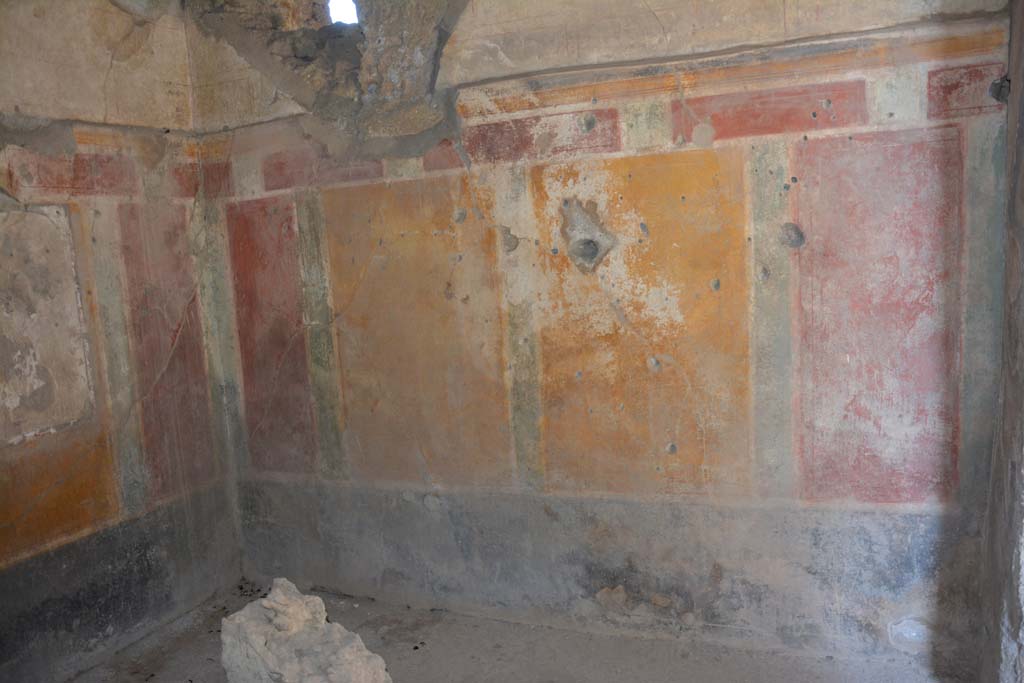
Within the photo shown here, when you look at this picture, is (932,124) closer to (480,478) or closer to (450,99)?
(450,99)

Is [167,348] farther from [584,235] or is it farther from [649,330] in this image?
[649,330]

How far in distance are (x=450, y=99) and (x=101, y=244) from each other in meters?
1.72

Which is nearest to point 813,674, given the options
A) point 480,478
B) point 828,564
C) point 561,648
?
point 828,564

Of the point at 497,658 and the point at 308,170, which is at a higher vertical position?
the point at 308,170

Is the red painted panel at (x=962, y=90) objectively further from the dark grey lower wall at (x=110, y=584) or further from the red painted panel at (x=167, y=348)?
the dark grey lower wall at (x=110, y=584)

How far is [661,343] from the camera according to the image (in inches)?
127

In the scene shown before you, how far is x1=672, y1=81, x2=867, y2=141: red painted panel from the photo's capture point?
2865 mm

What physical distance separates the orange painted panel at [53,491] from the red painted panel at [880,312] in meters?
3.03

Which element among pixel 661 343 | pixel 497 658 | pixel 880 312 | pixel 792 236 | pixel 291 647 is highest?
pixel 792 236

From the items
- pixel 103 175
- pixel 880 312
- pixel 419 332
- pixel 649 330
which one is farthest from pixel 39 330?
pixel 880 312

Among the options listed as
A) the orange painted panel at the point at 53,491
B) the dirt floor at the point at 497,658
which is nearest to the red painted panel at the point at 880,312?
the dirt floor at the point at 497,658

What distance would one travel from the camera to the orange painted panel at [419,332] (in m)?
3.53

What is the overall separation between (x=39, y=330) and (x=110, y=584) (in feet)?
3.91

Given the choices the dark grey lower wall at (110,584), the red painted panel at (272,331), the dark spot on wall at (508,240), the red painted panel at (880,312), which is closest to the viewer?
the red painted panel at (880,312)
